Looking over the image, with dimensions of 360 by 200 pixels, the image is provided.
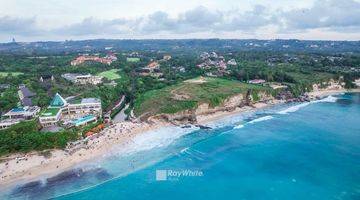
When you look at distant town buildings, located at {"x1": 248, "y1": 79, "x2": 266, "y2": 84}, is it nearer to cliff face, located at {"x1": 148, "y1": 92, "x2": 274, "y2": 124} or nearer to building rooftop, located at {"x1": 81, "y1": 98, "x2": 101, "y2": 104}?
cliff face, located at {"x1": 148, "y1": 92, "x2": 274, "y2": 124}

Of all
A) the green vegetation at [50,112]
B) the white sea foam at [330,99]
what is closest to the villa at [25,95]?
the green vegetation at [50,112]

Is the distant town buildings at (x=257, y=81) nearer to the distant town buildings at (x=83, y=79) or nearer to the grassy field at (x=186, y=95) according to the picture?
the grassy field at (x=186, y=95)

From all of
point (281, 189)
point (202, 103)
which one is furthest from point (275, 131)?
point (281, 189)

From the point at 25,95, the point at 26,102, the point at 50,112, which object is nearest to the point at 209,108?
the point at 50,112

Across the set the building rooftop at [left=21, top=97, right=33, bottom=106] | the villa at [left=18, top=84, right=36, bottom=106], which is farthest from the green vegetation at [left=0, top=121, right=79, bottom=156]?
the villa at [left=18, top=84, right=36, bottom=106]

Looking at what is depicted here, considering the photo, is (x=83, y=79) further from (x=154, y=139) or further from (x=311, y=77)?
(x=311, y=77)

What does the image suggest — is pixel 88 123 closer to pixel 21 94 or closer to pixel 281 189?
pixel 21 94
